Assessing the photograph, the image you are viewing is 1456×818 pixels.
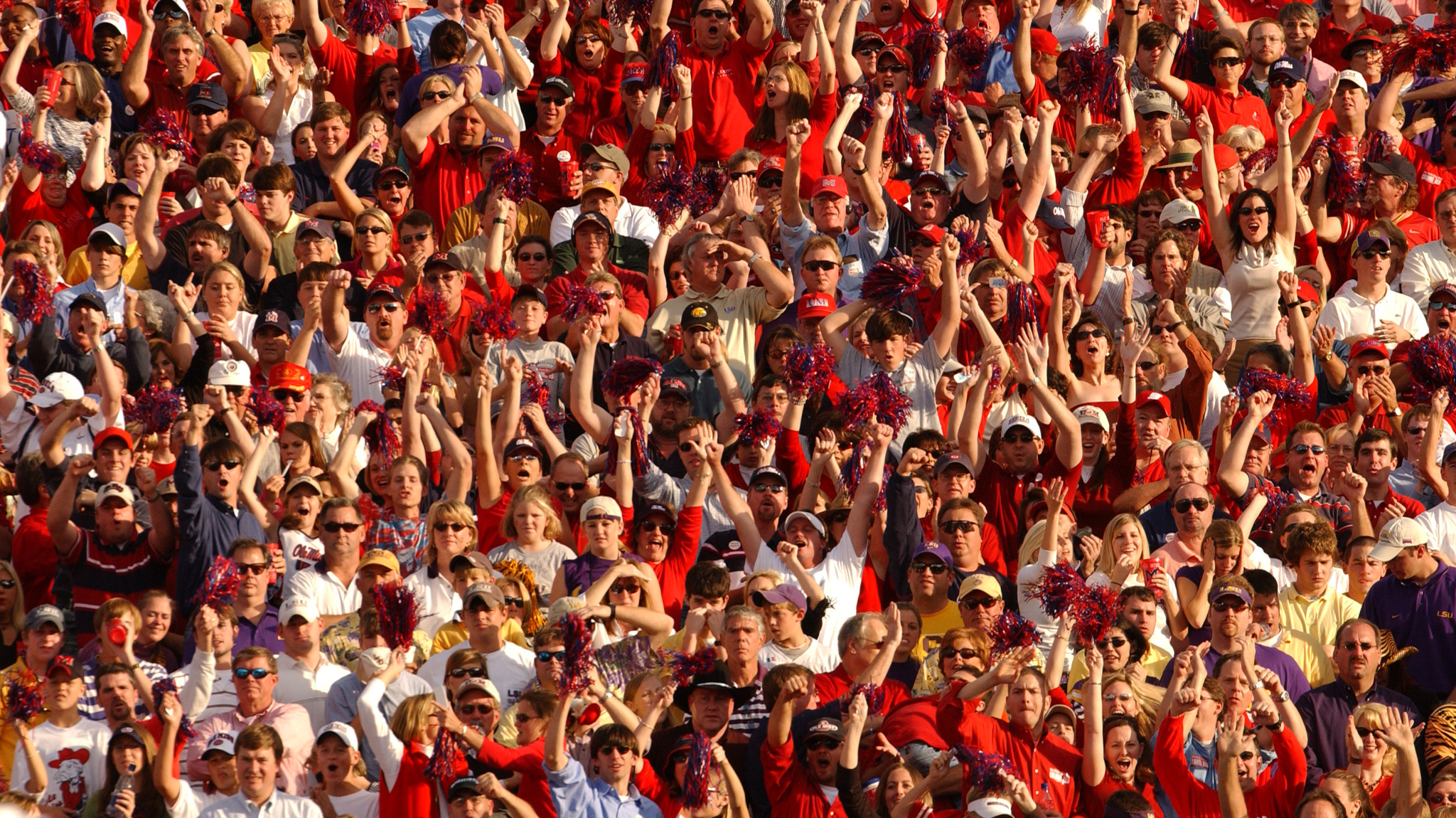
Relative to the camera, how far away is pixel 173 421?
13.9 meters

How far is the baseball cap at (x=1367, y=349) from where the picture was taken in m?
15.2

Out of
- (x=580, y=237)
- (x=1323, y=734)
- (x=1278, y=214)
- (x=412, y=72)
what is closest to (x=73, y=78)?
(x=412, y=72)

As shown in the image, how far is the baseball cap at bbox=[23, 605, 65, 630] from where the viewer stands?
Answer: 41.6 ft

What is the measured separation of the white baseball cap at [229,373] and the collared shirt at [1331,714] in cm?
553

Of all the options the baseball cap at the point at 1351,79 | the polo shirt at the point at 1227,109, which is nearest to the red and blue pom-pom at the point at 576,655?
the polo shirt at the point at 1227,109

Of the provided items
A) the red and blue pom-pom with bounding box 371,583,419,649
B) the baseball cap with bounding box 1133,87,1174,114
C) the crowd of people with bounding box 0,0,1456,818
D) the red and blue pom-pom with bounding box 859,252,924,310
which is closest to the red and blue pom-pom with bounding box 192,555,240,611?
the crowd of people with bounding box 0,0,1456,818

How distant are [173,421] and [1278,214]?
6560mm

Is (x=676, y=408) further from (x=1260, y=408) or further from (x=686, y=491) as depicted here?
(x=1260, y=408)

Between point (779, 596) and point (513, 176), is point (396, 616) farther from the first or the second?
point (513, 176)

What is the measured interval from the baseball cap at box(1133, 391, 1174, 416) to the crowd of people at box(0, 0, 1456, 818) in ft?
0.37

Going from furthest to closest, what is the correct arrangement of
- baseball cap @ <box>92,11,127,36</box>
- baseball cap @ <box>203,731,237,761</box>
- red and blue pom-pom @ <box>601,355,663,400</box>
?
baseball cap @ <box>92,11,127,36</box>
red and blue pom-pom @ <box>601,355,663,400</box>
baseball cap @ <box>203,731,237,761</box>

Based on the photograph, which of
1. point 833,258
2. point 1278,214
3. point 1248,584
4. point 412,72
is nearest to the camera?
point 1248,584

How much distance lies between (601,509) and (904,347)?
7.15 feet

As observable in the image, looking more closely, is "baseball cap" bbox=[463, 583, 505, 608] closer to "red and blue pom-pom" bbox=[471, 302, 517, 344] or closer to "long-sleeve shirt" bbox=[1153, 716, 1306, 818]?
"red and blue pom-pom" bbox=[471, 302, 517, 344]
